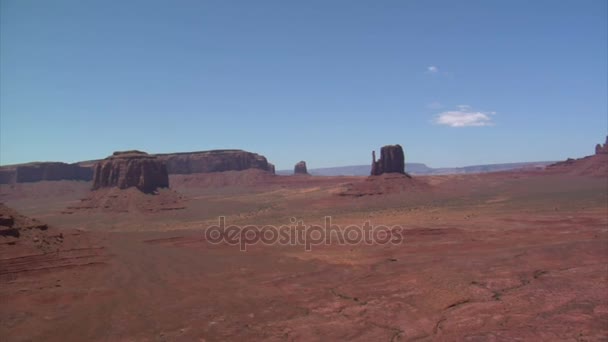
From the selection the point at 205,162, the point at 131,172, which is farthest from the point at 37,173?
the point at 131,172

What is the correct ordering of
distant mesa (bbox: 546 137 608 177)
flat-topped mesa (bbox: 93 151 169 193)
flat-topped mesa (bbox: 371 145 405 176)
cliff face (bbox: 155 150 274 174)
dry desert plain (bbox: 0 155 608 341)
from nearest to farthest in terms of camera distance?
dry desert plain (bbox: 0 155 608 341) < flat-topped mesa (bbox: 93 151 169 193) < flat-topped mesa (bbox: 371 145 405 176) < distant mesa (bbox: 546 137 608 177) < cliff face (bbox: 155 150 274 174)

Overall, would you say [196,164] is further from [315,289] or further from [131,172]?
[315,289]

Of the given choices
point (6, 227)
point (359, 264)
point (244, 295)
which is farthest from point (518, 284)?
point (6, 227)

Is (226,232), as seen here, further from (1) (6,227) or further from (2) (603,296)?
(2) (603,296)

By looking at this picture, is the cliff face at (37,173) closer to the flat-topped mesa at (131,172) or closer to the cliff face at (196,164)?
the cliff face at (196,164)

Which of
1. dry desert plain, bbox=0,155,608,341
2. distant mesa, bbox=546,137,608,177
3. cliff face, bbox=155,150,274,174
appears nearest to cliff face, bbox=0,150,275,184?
cliff face, bbox=155,150,274,174

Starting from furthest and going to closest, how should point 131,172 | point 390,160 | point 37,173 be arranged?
point 37,173 < point 390,160 < point 131,172

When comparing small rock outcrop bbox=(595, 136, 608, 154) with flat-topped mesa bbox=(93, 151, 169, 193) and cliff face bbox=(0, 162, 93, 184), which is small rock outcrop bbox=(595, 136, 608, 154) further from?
cliff face bbox=(0, 162, 93, 184)
